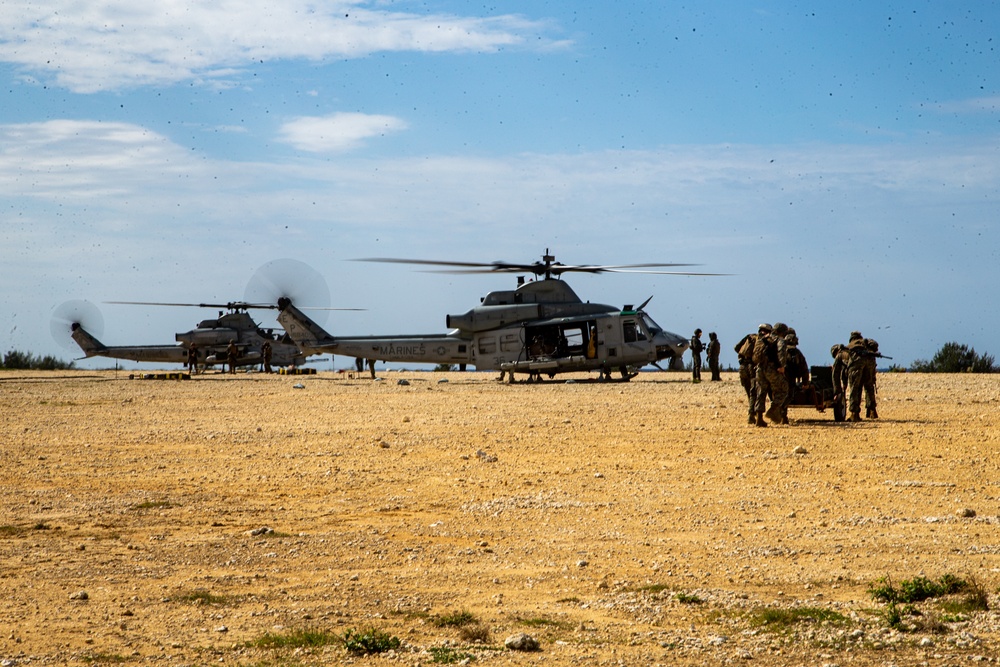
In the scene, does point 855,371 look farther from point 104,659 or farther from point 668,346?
point 668,346

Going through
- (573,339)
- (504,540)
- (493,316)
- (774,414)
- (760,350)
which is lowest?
(504,540)

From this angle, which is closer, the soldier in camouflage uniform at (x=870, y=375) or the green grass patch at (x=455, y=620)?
the green grass patch at (x=455, y=620)

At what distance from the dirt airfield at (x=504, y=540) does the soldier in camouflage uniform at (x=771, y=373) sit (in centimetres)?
59

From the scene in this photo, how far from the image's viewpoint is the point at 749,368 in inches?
621

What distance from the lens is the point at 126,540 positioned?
8.91 m

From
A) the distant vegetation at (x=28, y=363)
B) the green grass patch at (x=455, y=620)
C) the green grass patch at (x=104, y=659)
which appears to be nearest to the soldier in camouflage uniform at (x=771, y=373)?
the green grass patch at (x=455, y=620)

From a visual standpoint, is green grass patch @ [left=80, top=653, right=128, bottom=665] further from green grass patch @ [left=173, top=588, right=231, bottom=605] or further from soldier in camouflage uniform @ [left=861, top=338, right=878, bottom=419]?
soldier in camouflage uniform @ [left=861, top=338, right=878, bottom=419]

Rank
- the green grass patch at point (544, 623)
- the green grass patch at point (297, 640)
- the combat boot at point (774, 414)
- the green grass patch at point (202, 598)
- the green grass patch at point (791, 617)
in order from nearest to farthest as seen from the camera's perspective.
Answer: the green grass patch at point (297, 640) < the green grass patch at point (791, 617) < the green grass patch at point (544, 623) < the green grass patch at point (202, 598) < the combat boot at point (774, 414)

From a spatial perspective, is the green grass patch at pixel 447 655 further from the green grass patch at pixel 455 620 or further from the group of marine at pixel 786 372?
the group of marine at pixel 786 372

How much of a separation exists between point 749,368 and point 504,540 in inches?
313

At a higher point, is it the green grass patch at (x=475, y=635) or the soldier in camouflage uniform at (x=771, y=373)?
the soldier in camouflage uniform at (x=771, y=373)

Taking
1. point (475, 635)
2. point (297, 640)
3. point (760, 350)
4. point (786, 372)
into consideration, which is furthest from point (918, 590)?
point (786, 372)

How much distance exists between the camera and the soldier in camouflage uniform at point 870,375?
15.9 metres

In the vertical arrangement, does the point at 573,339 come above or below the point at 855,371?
above
